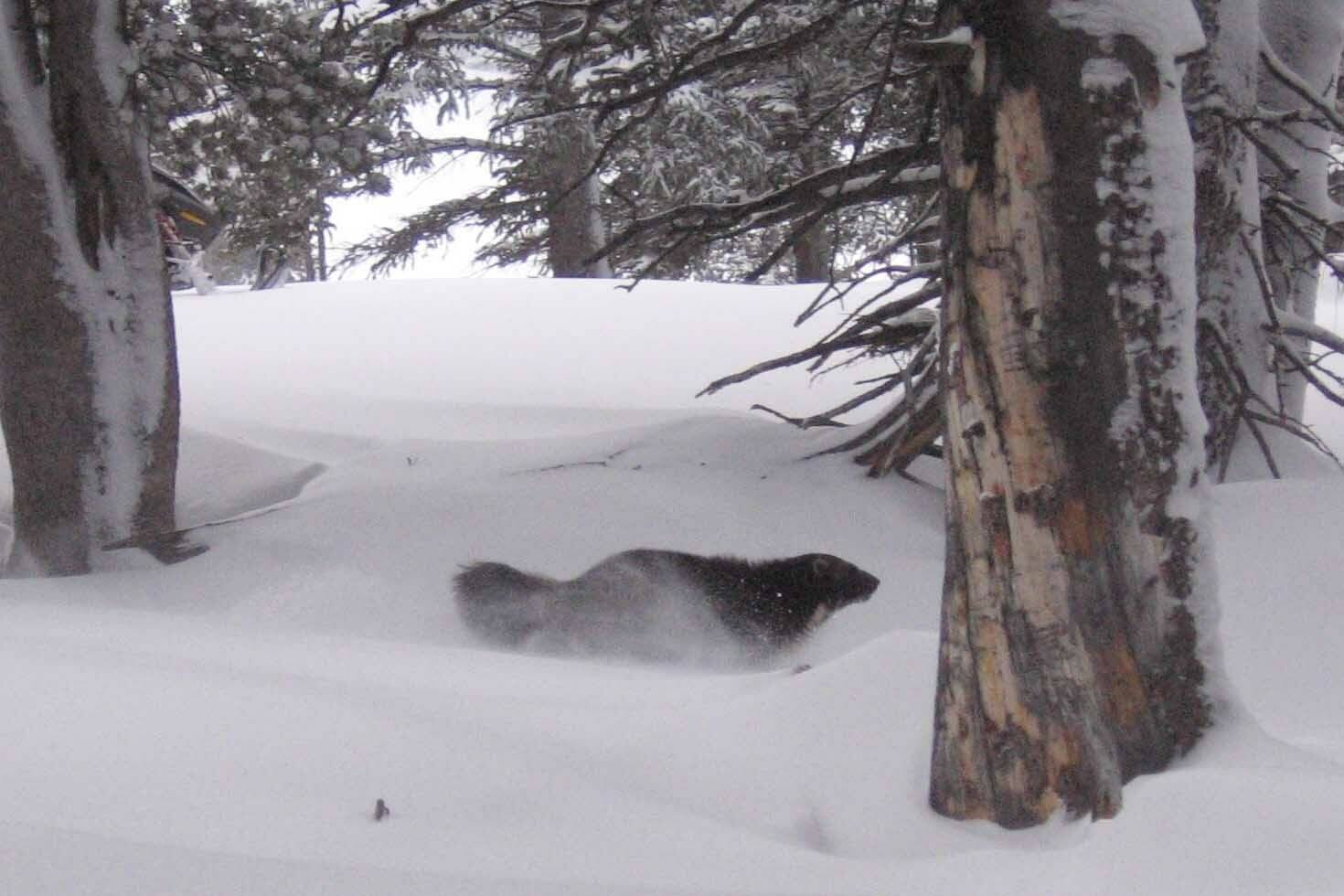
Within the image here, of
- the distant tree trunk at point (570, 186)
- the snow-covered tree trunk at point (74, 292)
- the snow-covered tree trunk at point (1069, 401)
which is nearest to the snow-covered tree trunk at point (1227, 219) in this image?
the snow-covered tree trunk at point (1069, 401)

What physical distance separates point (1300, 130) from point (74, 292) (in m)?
5.47

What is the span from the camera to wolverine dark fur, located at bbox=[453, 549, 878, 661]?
4590mm

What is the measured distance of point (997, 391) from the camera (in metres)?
2.33

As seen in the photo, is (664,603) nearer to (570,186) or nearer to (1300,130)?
(1300,130)

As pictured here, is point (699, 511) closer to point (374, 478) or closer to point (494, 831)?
point (374, 478)

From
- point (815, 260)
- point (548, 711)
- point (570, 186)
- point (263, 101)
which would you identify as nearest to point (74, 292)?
point (263, 101)

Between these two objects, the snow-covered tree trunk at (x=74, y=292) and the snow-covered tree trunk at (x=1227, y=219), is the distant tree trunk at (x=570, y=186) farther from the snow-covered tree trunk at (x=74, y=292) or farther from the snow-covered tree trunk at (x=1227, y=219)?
the snow-covered tree trunk at (x=1227, y=219)

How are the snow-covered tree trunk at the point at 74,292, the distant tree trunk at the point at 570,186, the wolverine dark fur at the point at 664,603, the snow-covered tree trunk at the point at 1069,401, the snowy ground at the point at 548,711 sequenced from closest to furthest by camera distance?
the snowy ground at the point at 548,711
the snow-covered tree trunk at the point at 1069,401
the wolverine dark fur at the point at 664,603
the snow-covered tree trunk at the point at 74,292
the distant tree trunk at the point at 570,186

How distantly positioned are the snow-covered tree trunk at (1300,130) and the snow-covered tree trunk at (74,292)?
500 cm

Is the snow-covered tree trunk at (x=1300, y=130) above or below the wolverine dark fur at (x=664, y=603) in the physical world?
above

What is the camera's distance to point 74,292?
17.3 feet

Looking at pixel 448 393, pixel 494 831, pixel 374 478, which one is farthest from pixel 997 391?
pixel 448 393

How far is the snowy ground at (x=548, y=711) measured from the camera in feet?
6.68

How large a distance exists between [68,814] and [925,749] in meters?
1.72
